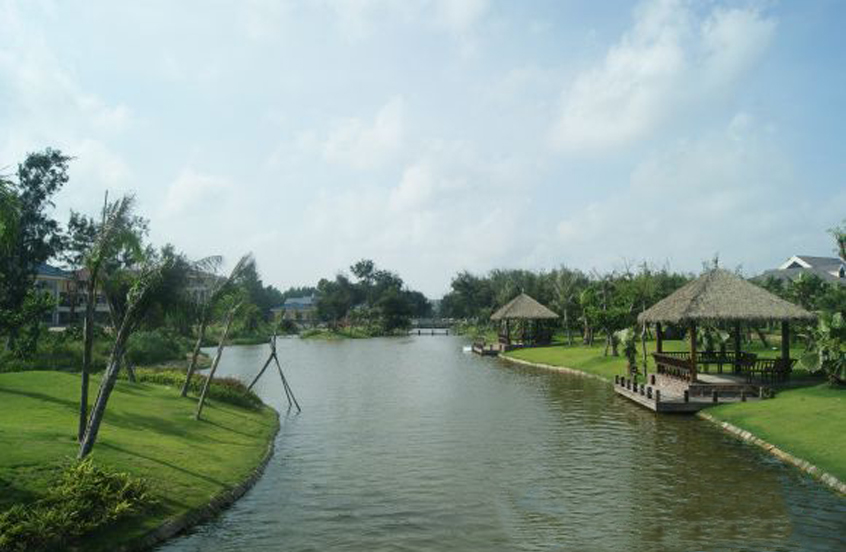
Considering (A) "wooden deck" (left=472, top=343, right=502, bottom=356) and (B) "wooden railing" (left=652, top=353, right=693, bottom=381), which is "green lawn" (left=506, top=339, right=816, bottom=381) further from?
(B) "wooden railing" (left=652, top=353, right=693, bottom=381)

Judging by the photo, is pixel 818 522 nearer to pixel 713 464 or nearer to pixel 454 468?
pixel 713 464

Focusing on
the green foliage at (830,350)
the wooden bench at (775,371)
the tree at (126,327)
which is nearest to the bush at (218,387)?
the tree at (126,327)

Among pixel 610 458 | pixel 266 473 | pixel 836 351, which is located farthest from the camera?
pixel 836 351

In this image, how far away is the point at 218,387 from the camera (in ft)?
95.7

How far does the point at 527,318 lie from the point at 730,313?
114 ft

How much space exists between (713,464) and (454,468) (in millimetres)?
8060

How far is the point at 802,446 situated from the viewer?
68.2ft

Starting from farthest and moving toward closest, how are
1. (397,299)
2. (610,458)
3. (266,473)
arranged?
→ 1. (397,299)
2. (610,458)
3. (266,473)

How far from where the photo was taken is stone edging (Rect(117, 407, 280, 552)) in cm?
1311

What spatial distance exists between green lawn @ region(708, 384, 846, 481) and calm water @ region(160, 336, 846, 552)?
1.02 m

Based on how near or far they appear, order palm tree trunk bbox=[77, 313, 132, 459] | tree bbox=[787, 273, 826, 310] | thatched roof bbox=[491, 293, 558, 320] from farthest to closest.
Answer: thatched roof bbox=[491, 293, 558, 320] → tree bbox=[787, 273, 826, 310] → palm tree trunk bbox=[77, 313, 132, 459]

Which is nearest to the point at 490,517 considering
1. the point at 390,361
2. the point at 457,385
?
the point at 457,385

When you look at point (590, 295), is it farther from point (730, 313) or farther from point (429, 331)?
point (429, 331)

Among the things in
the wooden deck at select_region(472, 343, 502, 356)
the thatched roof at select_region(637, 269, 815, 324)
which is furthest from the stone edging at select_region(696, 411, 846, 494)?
the wooden deck at select_region(472, 343, 502, 356)
